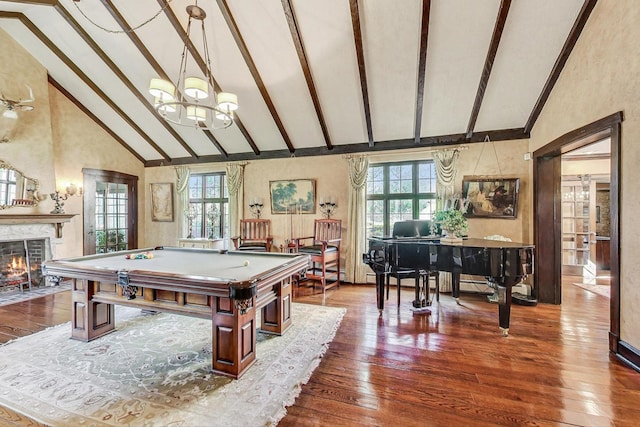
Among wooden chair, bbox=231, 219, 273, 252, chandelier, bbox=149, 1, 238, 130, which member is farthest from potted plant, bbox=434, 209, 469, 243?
wooden chair, bbox=231, 219, 273, 252

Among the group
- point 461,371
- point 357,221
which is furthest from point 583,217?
point 461,371

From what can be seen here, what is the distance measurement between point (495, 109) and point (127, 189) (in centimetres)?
822

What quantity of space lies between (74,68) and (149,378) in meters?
5.53

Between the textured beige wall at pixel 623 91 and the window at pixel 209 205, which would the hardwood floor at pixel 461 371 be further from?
the window at pixel 209 205

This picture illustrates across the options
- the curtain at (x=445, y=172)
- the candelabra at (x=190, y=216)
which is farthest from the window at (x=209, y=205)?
the curtain at (x=445, y=172)

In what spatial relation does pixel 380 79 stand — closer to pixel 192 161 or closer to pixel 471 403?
pixel 471 403

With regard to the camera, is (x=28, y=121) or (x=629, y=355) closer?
(x=629, y=355)

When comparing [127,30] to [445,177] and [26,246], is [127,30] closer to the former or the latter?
[26,246]

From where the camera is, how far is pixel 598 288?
518 centimetres

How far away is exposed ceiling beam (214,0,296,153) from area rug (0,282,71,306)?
4922 millimetres

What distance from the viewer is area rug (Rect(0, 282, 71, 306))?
4271mm

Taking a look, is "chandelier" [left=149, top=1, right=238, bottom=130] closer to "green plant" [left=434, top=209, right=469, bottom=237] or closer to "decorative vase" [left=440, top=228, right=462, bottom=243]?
"green plant" [left=434, top=209, right=469, bottom=237]

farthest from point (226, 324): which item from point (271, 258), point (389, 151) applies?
point (389, 151)

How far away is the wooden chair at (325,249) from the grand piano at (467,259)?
1.41 meters
